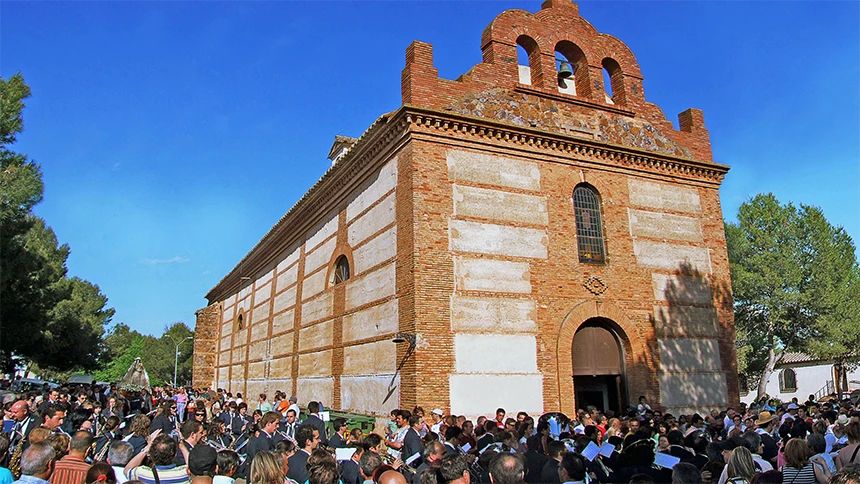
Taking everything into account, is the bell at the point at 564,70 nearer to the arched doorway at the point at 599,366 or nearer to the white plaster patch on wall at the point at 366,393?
the arched doorway at the point at 599,366

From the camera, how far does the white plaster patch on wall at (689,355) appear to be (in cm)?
1608

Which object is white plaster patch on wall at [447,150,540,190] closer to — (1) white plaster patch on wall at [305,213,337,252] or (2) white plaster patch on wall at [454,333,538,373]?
(2) white plaster patch on wall at [454,333,538,373]

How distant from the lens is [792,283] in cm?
3081

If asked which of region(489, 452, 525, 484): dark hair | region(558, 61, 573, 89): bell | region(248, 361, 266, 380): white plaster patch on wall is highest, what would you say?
region(558, 61, 573, 89): bell

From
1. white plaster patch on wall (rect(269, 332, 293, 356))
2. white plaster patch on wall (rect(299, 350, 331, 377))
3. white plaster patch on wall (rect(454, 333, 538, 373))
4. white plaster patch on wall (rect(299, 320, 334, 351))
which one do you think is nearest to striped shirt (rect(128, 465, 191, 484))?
white plaster patch on wall (rect(454, 333, 538, 373))

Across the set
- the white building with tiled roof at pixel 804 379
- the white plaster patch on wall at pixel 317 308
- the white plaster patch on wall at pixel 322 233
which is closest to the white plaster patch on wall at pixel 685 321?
the white plaster patch on wall at pixel 317 308

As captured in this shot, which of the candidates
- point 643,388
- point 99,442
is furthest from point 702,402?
point 99,442

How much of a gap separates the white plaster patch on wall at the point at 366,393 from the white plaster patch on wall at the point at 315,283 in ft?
12.7

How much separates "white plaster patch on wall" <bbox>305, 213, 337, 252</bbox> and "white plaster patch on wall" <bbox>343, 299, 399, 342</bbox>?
3.39 metres

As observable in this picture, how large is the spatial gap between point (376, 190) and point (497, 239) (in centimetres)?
369

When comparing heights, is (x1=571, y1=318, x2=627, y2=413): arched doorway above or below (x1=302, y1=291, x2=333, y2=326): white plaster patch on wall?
below

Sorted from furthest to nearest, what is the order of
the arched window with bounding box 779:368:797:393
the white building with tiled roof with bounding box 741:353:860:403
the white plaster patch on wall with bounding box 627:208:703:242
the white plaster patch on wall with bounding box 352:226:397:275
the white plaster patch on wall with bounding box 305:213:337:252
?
the arched window with bounding box 779:368:797:393
the white building with tiled roof with bounding box 741:353:860:403
the white plaster patch on wall with bounding box 305:213:337:252
the white plaster patch on wall with bounding box 627:208:703:242
the white plaster patch on wall with bounding box 352:226:397:275

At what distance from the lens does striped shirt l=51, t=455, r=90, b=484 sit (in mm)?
5477

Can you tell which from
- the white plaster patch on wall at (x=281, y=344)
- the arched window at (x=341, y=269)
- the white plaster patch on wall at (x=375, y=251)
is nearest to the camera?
the white plaster patch on wall at (x=375, y=251)
